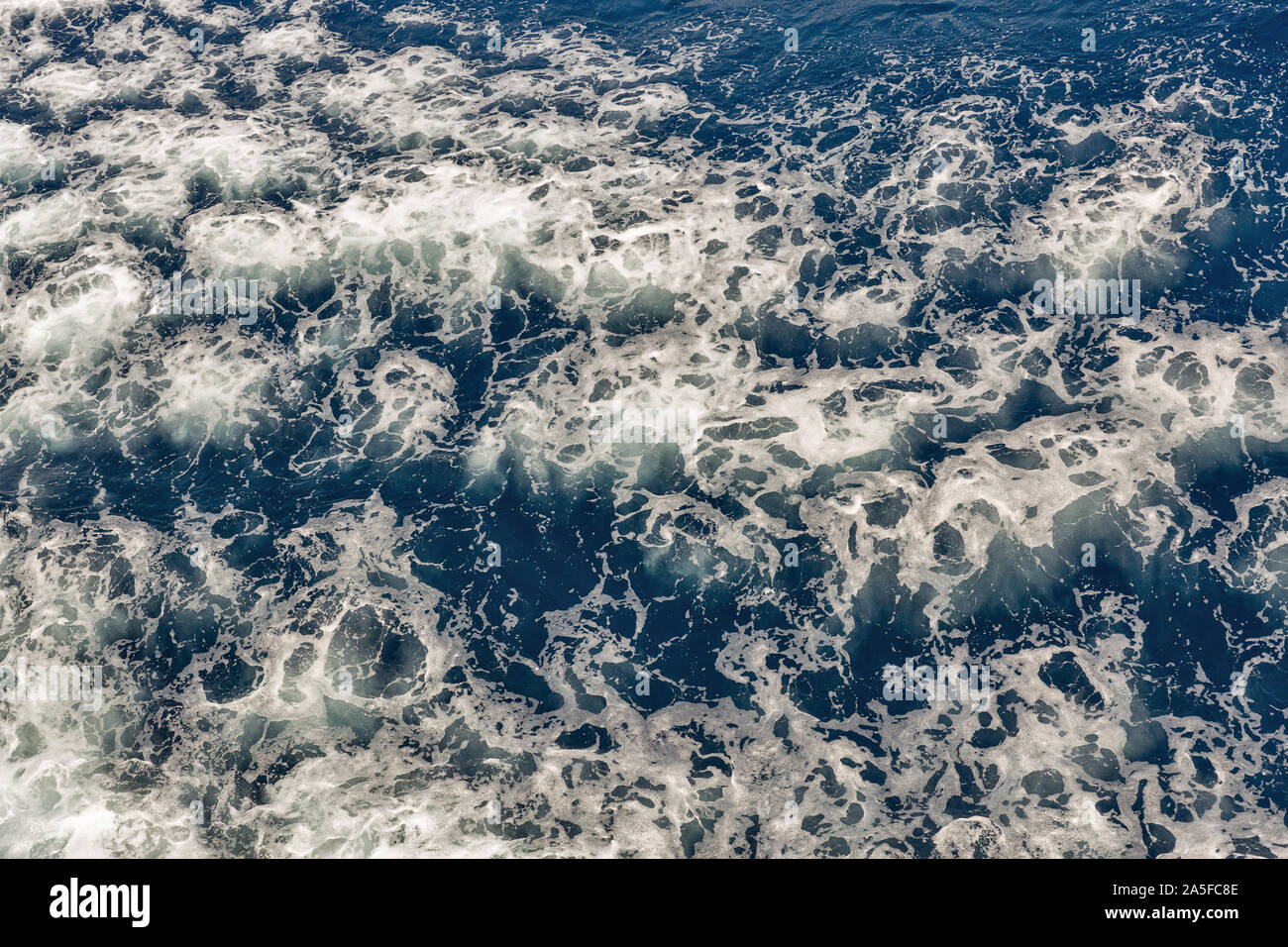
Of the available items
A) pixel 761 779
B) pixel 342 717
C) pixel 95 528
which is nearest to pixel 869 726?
pixel 761 779

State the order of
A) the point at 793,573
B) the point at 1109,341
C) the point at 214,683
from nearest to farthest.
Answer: the point at 214,683 < the point at 793,573 < the point at 1109,341

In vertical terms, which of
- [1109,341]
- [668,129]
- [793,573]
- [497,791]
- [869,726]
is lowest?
[497,791]

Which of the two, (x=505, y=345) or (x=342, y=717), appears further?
(x=505, y=345)

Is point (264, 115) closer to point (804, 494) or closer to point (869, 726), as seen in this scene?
point (804, 494)

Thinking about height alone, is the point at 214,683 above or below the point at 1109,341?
below

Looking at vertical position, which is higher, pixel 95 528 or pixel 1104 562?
pixel 1104 562

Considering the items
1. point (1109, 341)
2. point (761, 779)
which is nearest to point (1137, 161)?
point (1109, 341)

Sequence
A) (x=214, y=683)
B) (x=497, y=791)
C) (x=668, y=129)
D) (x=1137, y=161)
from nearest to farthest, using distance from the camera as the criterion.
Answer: (x=497, y=791) → (x=214, y=683) → (x=1137, y=161) → (x=668, y=129)

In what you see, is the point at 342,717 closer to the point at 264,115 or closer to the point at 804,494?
the point at 804,494

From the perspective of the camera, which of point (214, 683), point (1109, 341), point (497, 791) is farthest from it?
point (1109, 341)
